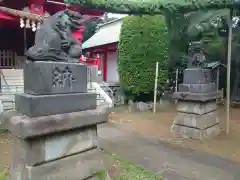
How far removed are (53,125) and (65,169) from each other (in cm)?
66

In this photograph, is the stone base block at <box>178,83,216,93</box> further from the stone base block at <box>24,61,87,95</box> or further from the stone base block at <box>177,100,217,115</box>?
the stone base block at <box>24,61,87,95</box>

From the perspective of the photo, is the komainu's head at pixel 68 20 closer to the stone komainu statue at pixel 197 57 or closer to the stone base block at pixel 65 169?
the stone base block at pixel 65 169

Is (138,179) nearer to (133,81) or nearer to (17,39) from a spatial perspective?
(133,81)

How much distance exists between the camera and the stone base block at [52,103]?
8.33ft

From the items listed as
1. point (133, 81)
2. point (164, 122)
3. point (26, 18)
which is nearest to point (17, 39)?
point (26, 18)

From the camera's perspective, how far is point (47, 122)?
251 centimetres

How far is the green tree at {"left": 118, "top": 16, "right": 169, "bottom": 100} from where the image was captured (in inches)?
405

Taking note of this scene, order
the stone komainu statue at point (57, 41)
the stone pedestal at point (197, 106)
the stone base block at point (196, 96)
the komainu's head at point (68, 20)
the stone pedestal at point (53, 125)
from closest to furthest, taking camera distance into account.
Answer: the stone pedestal at point (53, 125), the stone komainu statue at point (57, 41), the komainu's head at point (68, 20), the stone base block at point (196, 96), the stone pedestal at point (197, 106)

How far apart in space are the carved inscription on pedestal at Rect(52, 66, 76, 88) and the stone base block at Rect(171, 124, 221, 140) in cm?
420

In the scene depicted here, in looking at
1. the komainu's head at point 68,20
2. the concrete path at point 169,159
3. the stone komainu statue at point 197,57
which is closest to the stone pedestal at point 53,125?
the komainu's head at point 68,20

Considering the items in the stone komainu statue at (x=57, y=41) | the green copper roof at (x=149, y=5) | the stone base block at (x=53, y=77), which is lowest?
the stone base block at (x=53, y=77)

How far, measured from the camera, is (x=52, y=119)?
2.56m

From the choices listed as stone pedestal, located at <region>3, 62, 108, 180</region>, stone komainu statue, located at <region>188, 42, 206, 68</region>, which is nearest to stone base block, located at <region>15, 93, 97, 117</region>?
stone pedestal, located at <region>3, 62, 108, 180</region>

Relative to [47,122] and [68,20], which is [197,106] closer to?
[68,20]
